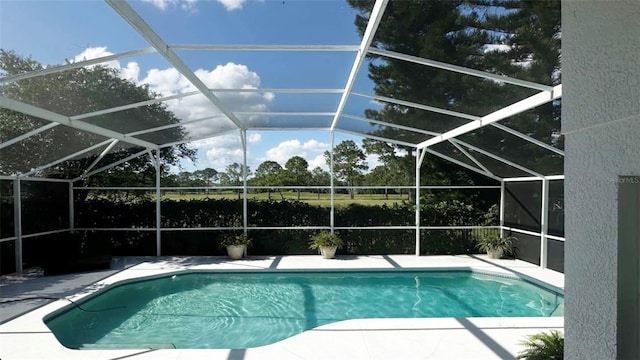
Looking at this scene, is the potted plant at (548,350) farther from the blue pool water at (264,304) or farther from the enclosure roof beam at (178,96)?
the enclosure roof beam at (178,96)

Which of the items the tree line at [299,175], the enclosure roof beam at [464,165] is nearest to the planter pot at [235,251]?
the tree line at [299,175]

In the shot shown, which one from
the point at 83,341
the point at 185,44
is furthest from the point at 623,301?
the point at 83,341

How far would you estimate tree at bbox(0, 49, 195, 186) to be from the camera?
15.6 ft

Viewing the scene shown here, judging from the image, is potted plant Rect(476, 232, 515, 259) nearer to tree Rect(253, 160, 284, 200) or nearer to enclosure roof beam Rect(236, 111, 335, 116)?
enclosure roof beam Rect(236, 111, 335, 116)

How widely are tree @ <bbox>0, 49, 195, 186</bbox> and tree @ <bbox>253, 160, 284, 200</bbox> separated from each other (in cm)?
265

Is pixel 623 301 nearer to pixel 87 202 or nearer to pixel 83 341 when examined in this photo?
pixel 83 341

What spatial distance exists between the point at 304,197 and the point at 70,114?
21.3 ft

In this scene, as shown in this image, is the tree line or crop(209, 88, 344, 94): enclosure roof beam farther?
the tree line

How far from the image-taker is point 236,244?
1028 centimetres

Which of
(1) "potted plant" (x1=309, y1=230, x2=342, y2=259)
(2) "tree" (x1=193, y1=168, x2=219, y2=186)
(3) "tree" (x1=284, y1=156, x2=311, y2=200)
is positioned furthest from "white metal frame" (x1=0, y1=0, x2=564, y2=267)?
(3) "tree" (x1=284, y1=156, x2=311, y2=200)

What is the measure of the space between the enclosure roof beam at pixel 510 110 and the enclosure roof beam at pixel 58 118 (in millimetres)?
6953

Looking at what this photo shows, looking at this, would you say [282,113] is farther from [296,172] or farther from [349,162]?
[349,162]

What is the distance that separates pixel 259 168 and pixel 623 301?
10929mm

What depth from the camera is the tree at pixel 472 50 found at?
3.31 meters
